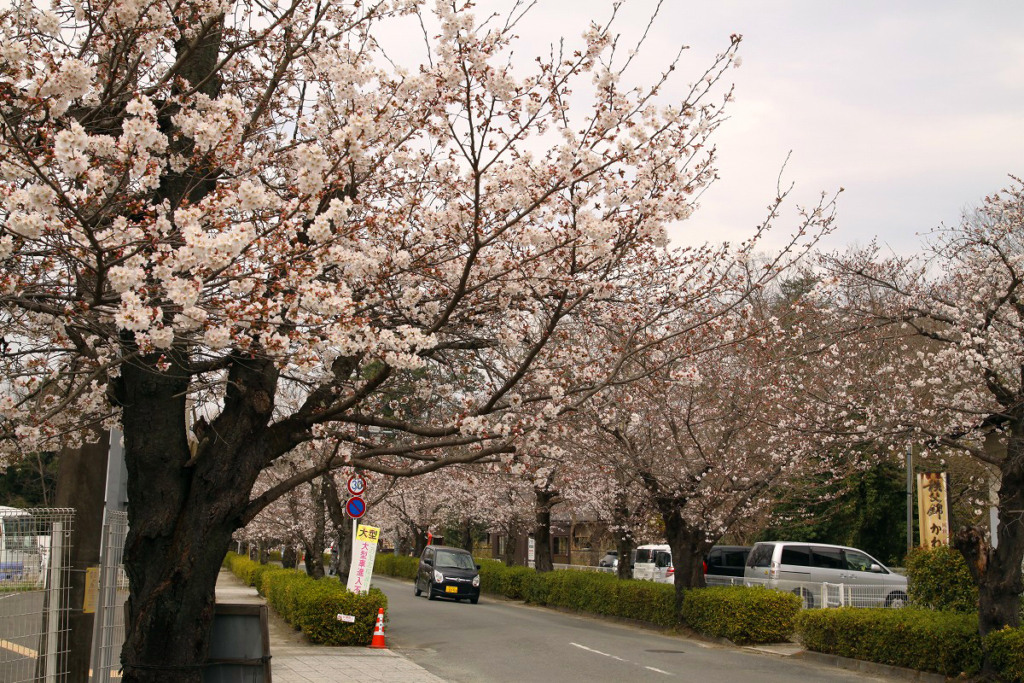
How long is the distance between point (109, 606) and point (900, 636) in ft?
38.3

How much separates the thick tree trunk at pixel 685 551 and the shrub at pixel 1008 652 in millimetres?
8534

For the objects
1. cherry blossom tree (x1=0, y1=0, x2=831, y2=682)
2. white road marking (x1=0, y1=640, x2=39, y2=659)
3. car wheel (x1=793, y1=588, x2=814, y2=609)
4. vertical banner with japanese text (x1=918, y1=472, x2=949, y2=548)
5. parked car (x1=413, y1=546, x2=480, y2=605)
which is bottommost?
parked car (x1=413, y1=546, x2=480, y2=605)

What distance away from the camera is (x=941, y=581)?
51.2 feet

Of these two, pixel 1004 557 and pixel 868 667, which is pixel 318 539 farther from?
pixel 1004 557

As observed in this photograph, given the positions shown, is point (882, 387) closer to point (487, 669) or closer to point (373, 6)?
point (487, 669)

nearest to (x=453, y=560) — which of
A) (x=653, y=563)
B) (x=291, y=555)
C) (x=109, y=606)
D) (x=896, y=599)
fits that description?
(x=653, y=563)

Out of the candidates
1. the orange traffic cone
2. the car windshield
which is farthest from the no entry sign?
the car windshield

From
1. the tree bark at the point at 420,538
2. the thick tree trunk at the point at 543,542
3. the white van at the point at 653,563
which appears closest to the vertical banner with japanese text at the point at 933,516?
the white van at the point at 653,563

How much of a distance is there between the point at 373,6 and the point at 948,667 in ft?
38.5

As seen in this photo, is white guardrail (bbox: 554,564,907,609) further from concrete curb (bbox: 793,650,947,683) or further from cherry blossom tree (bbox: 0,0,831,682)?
cherry blossom tree (bbox: 0,0,831,682)

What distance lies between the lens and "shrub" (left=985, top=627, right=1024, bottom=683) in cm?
1155

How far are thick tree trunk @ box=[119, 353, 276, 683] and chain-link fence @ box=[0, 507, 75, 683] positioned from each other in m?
0.49

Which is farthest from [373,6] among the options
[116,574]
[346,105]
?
[116,574]

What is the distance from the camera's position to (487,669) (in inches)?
571
